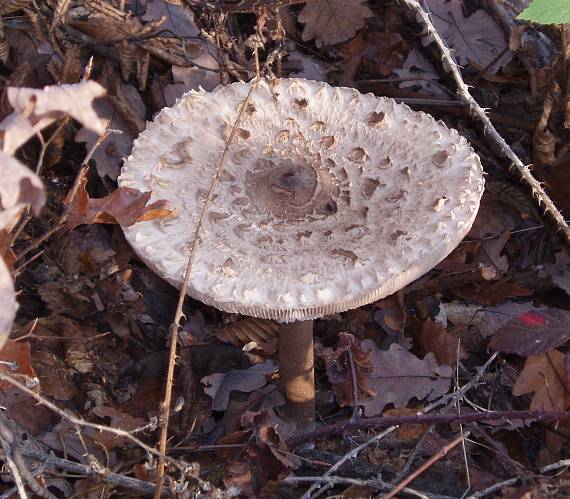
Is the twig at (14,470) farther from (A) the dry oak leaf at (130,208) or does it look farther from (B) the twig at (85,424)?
(A) the dry oak leaf at (130,208)

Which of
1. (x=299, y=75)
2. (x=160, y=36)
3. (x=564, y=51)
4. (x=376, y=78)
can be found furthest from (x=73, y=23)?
(x=564, y=51)

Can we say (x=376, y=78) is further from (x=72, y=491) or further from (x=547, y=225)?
(x=72, y=491)

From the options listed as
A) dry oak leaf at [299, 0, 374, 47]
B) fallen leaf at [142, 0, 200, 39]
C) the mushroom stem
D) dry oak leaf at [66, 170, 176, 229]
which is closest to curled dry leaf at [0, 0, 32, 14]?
fallen leaf at [142, 0, 200, 39]

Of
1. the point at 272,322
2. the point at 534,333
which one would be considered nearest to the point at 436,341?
the point at 534,333

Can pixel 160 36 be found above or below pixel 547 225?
above

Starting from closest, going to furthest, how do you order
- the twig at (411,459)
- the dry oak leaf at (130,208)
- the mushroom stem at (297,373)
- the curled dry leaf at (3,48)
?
the dry oak leaf at (130,208) < the twig at (411,459) < the mushroom stem at (297,373) < the curled dry leaf at (3,48)

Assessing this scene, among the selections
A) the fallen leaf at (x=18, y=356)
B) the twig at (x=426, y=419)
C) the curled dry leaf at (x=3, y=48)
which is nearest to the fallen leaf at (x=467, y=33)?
the twig at (x=426, y=419)

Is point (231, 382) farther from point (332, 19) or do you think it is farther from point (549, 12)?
point (332, 19)
